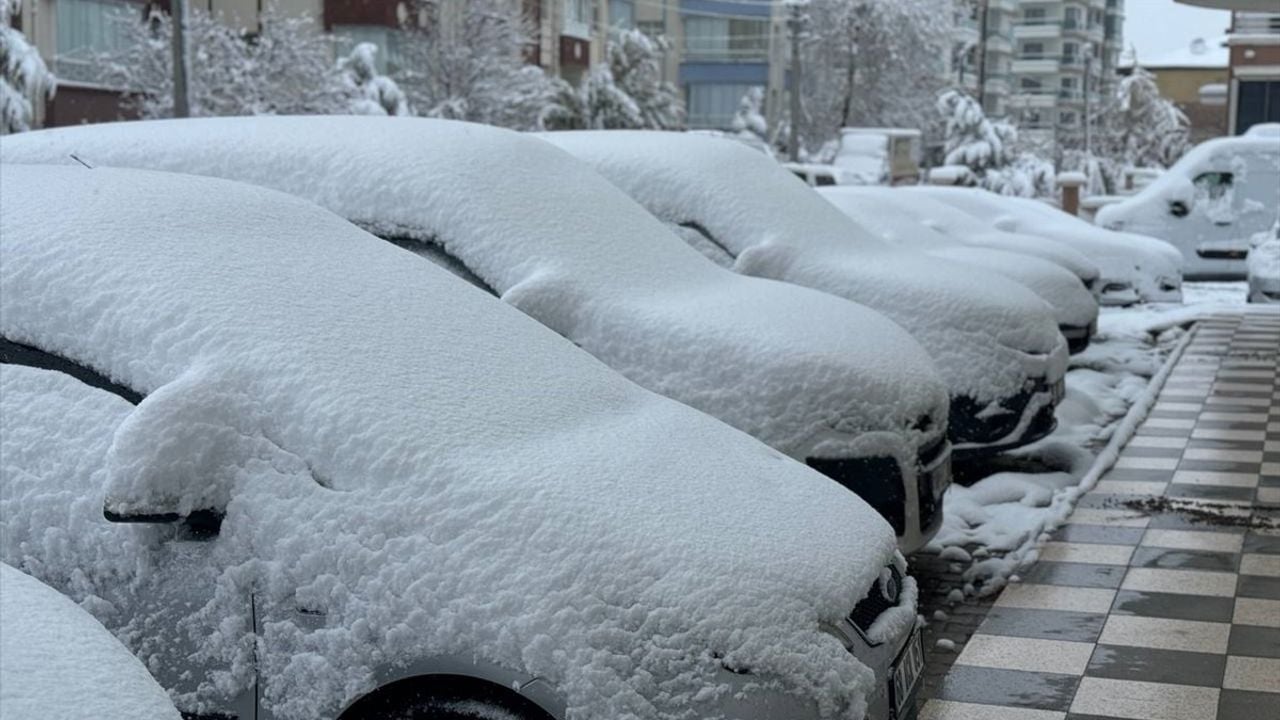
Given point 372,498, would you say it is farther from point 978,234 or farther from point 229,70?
point 229,70

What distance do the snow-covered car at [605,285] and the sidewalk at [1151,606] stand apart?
22.3 inches

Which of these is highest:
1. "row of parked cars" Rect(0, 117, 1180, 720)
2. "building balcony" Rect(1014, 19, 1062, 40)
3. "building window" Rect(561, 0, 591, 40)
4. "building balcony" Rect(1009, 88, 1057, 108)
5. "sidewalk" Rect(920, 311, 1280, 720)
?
"building balcony" Rect(1014, 19, 1062, 40)

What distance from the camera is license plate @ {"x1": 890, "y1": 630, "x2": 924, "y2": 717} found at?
3512 millimetres

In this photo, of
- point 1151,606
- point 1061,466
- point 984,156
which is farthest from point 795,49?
point 1151,606

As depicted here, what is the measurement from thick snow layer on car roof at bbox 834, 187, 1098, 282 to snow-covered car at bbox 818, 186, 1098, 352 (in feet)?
2.47

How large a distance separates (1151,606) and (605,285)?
7.32ft

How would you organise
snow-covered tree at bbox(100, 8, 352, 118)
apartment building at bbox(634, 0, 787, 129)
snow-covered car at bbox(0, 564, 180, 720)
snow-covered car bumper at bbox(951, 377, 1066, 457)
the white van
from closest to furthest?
Result: 1. snow-covered car at bbox(0, 564, 180, 720)
2. snow-covered car bumper at bbox(951, 377, 1066, 457)
3. the white van
4. snow-covered tree at bbox(100, 8, 352, 118)
5. apartment building at bbox(634, 0, 787, 129)

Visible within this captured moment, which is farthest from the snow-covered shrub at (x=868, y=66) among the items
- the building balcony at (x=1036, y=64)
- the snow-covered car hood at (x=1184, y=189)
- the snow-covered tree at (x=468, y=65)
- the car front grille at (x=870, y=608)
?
the building balcony at (x=1036, y=64)

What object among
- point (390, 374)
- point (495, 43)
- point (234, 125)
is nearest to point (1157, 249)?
point (234, 125)

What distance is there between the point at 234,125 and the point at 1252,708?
3.87 metres

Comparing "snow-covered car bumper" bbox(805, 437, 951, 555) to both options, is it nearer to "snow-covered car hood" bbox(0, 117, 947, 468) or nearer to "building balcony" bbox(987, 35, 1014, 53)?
"snow-covered car hood" bbox(0, 117, 947, 468)

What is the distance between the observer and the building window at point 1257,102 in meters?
47.5

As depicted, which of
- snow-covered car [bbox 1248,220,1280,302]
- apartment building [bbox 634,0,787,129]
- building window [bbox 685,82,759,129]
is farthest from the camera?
building window [bbox 685,82,759,129]

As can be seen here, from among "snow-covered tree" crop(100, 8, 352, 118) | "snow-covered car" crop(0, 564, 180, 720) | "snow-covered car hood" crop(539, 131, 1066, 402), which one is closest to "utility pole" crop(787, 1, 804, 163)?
"snow-covered tree" crop(100, 8, 352, 118)
